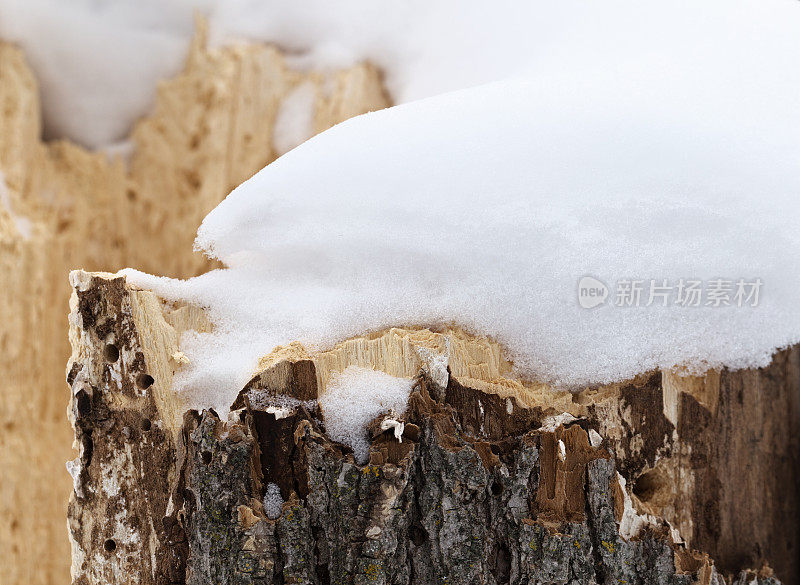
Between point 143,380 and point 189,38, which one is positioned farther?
point 189,38

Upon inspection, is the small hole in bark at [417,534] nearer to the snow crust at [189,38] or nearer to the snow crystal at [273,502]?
the snow crystal at [273,502]

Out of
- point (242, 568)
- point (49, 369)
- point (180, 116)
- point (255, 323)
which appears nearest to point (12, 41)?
point (180, 116)

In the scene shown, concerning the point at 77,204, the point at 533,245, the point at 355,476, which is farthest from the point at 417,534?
the point at 77,204

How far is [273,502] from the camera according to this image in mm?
575

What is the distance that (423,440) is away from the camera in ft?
1.87

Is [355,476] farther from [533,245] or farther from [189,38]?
[189,38]

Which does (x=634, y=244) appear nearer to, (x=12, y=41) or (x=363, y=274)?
(x=363, y=274)

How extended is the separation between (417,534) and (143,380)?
0.27m

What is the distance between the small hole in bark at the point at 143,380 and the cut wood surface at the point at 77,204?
25.3 inches

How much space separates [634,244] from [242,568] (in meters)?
0.43

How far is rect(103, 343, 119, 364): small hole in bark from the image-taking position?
1.95ft

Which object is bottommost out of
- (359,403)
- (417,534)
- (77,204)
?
(417,534)

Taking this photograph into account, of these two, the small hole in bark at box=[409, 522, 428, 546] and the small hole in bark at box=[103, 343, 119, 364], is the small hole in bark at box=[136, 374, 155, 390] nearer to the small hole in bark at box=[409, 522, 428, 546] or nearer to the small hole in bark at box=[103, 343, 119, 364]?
the small hole in bark at box=[103, 343, 119, 364]

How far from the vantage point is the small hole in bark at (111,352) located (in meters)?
0.60
